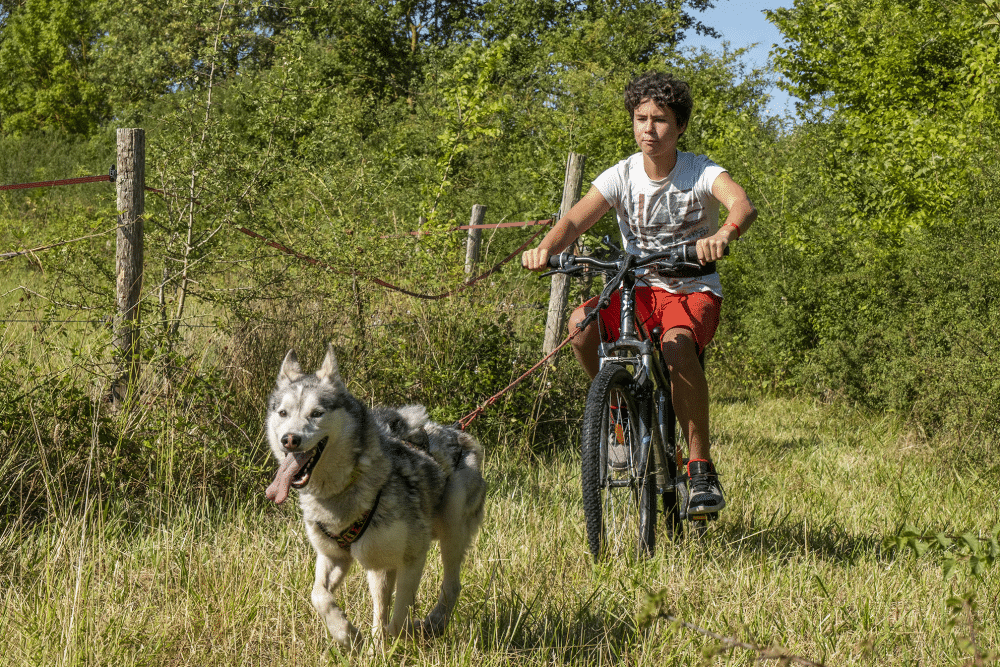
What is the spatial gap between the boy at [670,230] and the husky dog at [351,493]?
1.25m

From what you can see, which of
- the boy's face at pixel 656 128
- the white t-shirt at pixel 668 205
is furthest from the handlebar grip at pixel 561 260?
the boy's face at pixel 656 128

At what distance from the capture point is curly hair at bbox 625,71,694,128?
4.38 metres

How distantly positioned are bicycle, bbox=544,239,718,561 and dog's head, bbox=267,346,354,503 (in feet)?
3.70

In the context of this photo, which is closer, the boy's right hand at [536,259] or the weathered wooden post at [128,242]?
the boy's right hand at [536,259]

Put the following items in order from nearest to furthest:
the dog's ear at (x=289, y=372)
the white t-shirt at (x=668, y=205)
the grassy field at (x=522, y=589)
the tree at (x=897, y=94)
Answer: the grassy field at (x=522, y=589) < the dog's ear at (x=289, y=372) < the white t-shirt at (x=668, y=205) < the tree at (x=897, y=94)

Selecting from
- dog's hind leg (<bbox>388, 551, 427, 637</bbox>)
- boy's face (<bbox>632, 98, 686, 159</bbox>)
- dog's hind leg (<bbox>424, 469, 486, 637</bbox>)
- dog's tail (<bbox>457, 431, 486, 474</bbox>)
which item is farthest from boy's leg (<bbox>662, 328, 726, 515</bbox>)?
dog's hind leg (<bbox>388, 551, 427, 637</bbox>)

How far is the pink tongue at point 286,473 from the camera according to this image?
9.78 ft

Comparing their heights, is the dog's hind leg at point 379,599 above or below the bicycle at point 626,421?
below

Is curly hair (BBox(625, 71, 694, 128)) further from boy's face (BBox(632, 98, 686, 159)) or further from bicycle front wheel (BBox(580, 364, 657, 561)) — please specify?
bicycle front wheel (BBox(580, 364, 657, 561))

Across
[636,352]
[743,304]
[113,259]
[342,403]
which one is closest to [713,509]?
[636,352]

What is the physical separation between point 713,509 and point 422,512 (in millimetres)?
1532

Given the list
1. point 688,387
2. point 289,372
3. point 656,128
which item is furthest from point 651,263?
point 289,372

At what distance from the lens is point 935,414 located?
7.45 m

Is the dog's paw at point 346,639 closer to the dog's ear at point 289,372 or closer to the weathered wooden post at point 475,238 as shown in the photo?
the dog's ear at point 289,372
